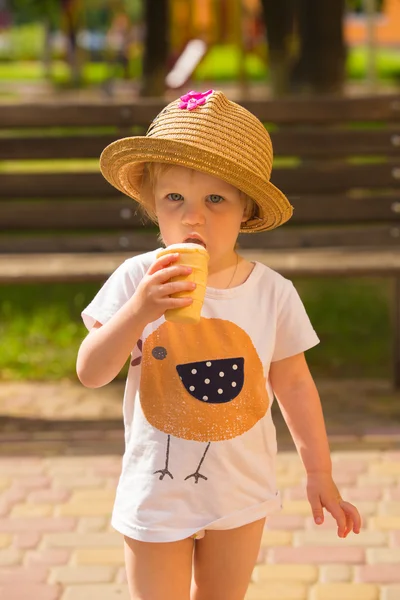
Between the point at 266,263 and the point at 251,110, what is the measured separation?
1.17 meters

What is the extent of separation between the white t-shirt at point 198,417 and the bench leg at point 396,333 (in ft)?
11.0

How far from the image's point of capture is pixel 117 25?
5353cm

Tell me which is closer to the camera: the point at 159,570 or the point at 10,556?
the point at 159,570

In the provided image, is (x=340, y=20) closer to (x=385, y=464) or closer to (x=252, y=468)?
(x=385, y=464)

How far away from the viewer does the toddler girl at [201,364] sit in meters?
2.50

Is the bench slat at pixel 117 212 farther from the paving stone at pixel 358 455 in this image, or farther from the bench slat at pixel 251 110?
the paving stone at pixel 358 455

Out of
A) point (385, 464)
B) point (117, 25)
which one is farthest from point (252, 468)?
point (117, 25)

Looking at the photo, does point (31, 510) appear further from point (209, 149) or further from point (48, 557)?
point (209, 149)

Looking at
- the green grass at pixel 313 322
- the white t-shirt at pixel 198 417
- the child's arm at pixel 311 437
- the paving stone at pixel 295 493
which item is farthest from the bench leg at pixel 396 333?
the white t-shirt at pixel 198 417

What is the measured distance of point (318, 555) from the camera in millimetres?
3928

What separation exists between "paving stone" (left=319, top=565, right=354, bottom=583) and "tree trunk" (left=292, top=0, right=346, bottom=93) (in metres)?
9.13

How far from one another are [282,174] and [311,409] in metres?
3.83

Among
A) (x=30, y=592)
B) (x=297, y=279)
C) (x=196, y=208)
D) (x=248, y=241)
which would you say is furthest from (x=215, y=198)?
(x=297, y=279)

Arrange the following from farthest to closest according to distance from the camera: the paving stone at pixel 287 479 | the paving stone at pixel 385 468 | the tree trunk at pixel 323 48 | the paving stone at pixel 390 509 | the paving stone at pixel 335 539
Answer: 1. the tree trunk at pixel 323 48
2. the paving stone at pixel 385 468
3. the paving stone at pixel 287 479
4. the paving stone at pixel 390 509
5. the paving stone at pixel 335 539
